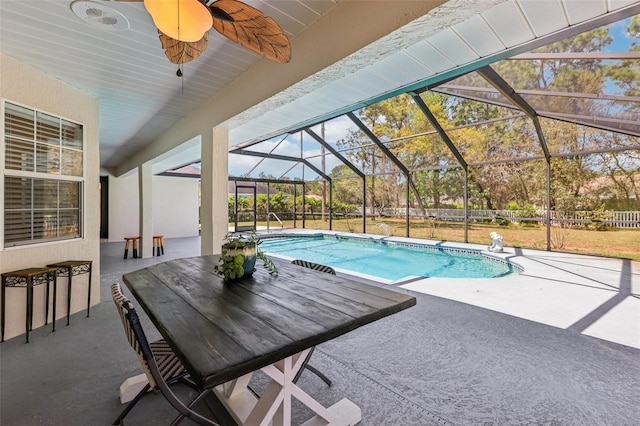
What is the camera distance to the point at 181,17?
141 cm

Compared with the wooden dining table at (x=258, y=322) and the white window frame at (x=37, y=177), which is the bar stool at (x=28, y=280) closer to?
the white window frame at (x=37, y=177)

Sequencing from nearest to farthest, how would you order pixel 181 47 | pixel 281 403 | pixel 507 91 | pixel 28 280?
pixel 281 403, pixel 181 47, pixel 28 280, pixel 507 91

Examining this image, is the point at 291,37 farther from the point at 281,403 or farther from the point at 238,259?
the point at 281,403

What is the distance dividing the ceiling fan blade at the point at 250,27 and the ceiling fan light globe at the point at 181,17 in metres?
0.09

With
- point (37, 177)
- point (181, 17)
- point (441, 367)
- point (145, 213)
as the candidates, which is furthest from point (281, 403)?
point (145, 213)

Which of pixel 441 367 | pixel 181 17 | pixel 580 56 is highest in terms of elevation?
pixel 580 56

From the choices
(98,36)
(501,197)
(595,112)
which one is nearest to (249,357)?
(98,36)

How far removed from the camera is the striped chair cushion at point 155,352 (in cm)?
123

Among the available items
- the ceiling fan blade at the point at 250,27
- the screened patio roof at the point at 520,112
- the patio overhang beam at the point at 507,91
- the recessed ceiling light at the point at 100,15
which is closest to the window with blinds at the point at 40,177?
the recessed ceiling light at the point at 100,15

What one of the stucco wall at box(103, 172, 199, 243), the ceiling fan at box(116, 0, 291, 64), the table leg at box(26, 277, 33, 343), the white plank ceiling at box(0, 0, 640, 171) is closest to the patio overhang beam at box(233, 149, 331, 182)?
the stucco wall at box(103, 172, 199, 243)

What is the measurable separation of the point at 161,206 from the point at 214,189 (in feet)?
25.2

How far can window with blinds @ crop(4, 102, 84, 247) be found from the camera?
107 inches

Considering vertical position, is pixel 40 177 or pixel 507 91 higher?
pixel 507 91

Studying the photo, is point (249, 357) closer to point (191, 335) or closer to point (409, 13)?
point (191, 335)
